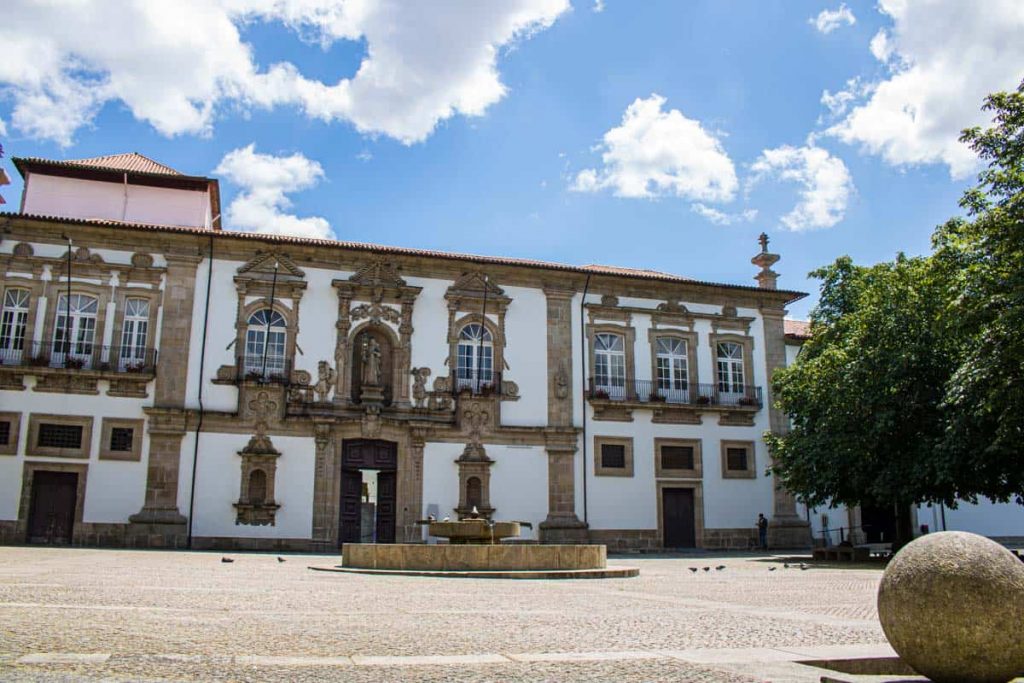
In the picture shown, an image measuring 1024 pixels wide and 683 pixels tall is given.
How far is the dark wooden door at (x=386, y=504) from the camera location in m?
26.4

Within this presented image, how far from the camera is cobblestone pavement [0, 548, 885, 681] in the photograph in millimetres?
5391

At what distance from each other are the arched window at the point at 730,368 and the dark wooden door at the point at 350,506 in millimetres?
12981

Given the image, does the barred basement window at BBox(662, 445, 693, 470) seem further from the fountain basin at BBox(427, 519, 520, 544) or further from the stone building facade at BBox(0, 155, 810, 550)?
the fountain basin at BBox(427, 519, 520, 544)

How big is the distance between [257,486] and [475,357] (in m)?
7.75

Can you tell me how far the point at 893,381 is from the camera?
21.7 m

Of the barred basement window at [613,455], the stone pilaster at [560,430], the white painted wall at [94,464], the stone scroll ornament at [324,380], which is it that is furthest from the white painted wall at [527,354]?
the white painted wall at [94,464]

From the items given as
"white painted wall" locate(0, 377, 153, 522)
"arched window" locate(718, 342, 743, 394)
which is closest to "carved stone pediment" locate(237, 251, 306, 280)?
"white painted wall" locate(0, 377, 153, 522)

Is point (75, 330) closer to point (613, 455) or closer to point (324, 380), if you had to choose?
point (324, 380)

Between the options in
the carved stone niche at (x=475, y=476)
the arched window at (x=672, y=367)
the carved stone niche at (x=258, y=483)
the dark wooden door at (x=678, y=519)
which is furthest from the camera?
the arched window at (x=672, y=367)

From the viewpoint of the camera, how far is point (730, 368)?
31.3 m

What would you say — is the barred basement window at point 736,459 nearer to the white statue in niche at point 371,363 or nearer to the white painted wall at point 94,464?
the white statue in niche at point 371,363

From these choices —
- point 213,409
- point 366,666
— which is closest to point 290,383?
point 213,409

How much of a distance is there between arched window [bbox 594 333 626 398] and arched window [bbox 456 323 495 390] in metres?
3.68

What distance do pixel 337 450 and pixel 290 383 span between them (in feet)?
7.96
